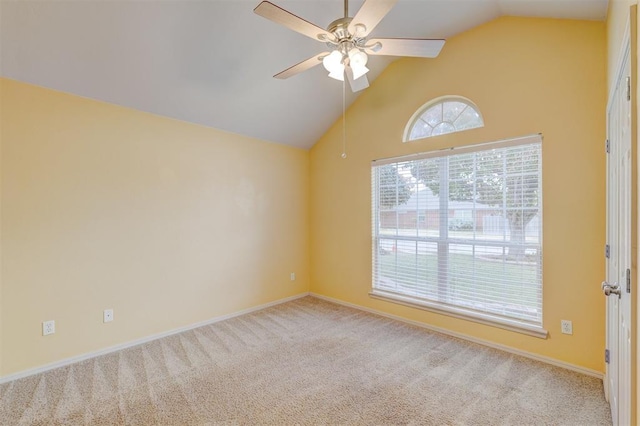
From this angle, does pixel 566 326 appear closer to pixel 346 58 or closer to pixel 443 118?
pixel 443 118

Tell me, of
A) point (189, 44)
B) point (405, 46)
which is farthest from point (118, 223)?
point (405, 46)

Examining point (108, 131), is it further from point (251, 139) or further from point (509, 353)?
point (509, 353)

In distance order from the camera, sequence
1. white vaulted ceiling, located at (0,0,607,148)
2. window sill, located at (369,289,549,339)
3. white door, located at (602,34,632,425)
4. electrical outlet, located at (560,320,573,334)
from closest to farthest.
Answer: white door, located at (602,34,632,425), white vaulted ceiling, located at (0,0,607,148), electrical outlet, located at (560,320,573,334), window sill, located at (369,289,549,339)

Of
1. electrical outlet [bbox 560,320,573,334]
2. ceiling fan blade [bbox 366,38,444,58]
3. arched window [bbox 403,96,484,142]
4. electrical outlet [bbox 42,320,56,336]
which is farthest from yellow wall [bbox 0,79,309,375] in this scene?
electrical outlet [bbox 560,320,573,334]

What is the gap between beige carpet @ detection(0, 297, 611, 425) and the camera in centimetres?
193

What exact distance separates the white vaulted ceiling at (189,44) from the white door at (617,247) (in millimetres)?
1090

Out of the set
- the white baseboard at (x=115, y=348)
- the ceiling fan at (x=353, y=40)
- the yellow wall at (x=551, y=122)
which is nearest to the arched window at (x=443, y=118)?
the yellow wall at (x=551, y=122)

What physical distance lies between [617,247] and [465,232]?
1472mm

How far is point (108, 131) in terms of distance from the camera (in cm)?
283

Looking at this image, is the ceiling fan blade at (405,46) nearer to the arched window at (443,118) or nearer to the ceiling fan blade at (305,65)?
the ceiling fan blade at (305,65)

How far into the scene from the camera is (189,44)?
2547mm

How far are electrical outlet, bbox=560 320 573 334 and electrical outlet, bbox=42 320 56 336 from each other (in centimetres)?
436

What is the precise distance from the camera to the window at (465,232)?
8.87 ft

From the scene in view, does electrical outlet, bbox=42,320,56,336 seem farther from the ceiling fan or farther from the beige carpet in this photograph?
the ceiling fan
